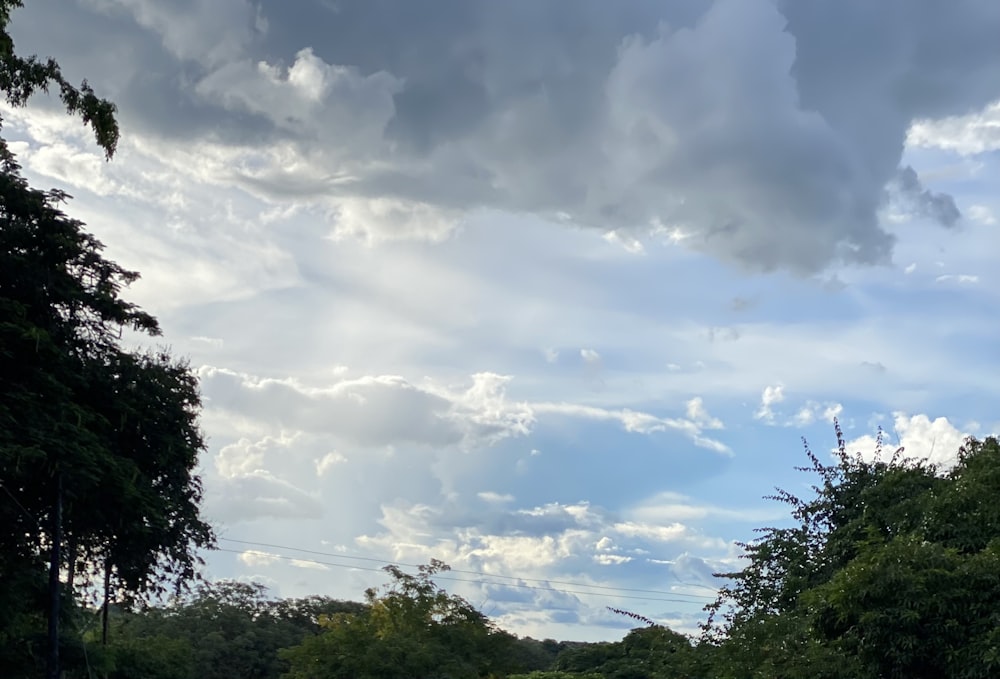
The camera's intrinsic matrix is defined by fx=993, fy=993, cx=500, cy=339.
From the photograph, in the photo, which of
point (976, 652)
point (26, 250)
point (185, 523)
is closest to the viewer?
point (976, 652)

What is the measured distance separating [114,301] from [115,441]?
12.7 ft

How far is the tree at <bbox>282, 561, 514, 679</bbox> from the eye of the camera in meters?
43.9

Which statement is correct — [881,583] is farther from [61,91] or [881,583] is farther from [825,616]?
[61,91]

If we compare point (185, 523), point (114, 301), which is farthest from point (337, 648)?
point (114, 301)

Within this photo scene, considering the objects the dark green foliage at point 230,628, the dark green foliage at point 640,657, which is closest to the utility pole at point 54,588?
the dark green foliage at point 640,657

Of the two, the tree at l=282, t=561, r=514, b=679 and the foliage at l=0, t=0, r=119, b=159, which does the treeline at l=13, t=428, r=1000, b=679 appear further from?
the foliage at l=0, t=0, r=119, b=159

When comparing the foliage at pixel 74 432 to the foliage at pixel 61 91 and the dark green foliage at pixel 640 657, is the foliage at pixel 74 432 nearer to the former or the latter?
the foliage at pixel 61 91

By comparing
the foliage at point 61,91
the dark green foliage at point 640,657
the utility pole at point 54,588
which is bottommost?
the dark green foliage at point 640,657

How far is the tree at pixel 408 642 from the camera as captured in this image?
4391cm

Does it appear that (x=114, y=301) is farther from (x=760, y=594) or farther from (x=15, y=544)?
(x=760, y=594)

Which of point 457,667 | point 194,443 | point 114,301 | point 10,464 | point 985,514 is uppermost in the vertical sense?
point 114,301

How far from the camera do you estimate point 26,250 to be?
76.2 ft

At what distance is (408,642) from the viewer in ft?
147

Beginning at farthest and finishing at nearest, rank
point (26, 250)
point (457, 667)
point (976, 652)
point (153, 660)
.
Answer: point (457, 667)
point (153, 660)
point (26, 250)
point (976, 652)
